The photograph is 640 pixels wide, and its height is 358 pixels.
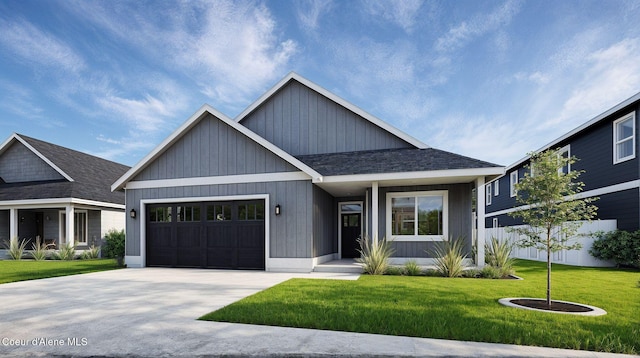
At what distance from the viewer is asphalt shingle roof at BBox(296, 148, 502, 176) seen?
1005cm

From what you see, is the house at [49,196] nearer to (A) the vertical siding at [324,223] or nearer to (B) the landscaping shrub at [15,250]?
(B) the landscaping shrub at [15,250]

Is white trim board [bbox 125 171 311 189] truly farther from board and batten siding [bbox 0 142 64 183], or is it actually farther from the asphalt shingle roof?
board and batten siding [bbox 0 142 64 183]

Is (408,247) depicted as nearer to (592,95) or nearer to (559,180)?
(559,180)

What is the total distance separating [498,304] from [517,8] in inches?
389

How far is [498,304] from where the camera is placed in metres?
5.85

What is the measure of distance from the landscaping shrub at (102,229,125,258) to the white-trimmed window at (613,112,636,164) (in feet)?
69.4

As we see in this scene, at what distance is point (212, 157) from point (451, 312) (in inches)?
352

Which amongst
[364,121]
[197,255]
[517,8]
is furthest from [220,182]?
[517,8]

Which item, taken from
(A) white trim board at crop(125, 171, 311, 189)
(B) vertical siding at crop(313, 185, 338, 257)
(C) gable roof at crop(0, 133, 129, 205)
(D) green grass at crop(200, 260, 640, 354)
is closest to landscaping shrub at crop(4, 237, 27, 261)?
(C) gable roof at crop(0, 133, 129, 205)

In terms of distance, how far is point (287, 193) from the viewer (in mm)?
10867

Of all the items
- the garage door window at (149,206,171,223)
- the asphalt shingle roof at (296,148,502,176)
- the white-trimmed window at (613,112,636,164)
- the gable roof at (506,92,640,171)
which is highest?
the gable roof at (506,92,640,171)

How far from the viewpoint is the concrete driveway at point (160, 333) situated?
12.6 ft

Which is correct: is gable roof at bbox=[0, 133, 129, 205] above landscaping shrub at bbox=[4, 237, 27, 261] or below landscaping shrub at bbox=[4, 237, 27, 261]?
above

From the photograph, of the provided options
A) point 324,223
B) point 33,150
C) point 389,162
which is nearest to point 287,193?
point 324,223
